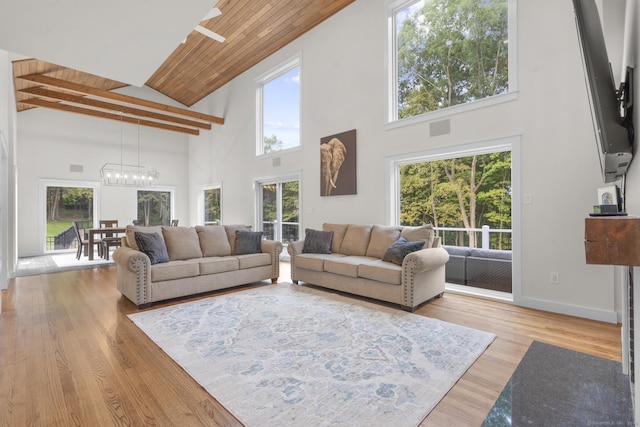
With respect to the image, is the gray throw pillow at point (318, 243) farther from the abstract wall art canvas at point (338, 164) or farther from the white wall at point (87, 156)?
the white wall at point (87, 156)

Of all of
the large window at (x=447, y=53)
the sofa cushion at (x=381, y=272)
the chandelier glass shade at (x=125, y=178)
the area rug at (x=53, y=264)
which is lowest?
the area rug at (x=53, y=264)

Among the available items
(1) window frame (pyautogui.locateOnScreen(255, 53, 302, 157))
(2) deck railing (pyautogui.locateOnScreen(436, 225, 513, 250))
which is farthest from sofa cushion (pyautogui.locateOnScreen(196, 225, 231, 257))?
(2) deck railing (pyautogui.locateOnScreen(436, 225, 513, 250))

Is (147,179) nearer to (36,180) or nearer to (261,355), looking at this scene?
(36,180)

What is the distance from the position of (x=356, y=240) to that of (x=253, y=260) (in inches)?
62.1

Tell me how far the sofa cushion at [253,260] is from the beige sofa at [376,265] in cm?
43

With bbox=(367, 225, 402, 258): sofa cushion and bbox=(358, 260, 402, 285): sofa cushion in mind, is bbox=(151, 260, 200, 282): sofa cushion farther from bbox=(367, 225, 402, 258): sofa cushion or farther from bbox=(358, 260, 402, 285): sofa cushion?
bbox=(367, 225, 402, 258): sofa cushion

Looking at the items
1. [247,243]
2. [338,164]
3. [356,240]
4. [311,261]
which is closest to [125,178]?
[247,243]

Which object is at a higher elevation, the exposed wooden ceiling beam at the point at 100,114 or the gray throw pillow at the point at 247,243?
the exposed wooden ceiling beam at the point at 100,114

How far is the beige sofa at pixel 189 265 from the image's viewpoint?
3598 mm

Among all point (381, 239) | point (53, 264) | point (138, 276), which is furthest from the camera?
point (53, 264)

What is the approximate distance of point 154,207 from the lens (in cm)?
970

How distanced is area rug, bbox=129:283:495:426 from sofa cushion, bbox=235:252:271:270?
900 millimetres

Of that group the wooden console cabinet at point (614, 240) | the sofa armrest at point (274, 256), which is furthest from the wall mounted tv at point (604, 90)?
the sofa armrest at point (274, 256)

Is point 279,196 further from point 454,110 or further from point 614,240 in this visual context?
point 614,240
